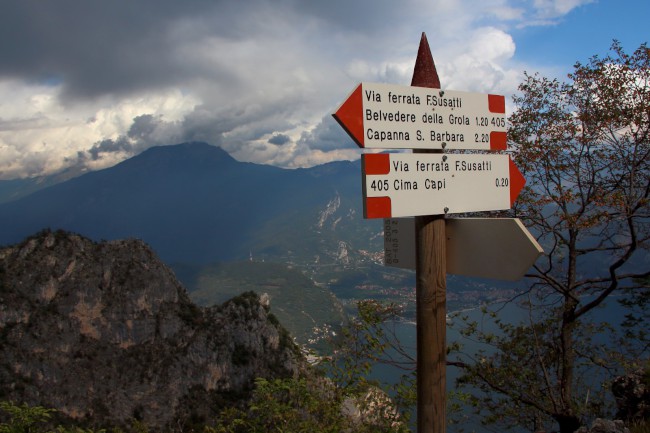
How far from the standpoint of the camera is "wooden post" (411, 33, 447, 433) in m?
2.73

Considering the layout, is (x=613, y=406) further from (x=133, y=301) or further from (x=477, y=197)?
(x=133, y=301)

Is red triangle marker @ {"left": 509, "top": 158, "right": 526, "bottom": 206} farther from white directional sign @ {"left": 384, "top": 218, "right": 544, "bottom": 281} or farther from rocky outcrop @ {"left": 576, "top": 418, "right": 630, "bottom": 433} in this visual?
rocky outcrop @ {"left": 576, "top": 418, "right": 630, "bottom": 433}

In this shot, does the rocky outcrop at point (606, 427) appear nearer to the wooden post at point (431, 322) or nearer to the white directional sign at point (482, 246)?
the wooden post at point (431, 322)

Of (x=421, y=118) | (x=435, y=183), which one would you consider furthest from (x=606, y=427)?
(x=421, y=118)

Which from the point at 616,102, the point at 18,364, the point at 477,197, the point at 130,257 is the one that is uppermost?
the point at 616,102

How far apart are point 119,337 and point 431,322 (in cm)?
7900

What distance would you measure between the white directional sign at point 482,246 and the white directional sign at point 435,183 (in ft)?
0.55

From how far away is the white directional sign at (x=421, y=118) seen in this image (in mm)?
2627

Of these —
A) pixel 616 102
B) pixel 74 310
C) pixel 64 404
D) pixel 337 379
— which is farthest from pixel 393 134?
pixel 74 310

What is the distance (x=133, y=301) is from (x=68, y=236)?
15.0m

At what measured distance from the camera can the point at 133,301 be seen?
76.9 metres

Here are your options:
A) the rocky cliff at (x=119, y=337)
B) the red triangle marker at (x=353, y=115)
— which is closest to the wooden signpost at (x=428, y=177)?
the red triangle marker at (x=353, y=115)

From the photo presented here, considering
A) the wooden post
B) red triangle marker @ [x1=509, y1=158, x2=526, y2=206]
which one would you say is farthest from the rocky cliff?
red triangle marker @ [x1=509, y1=158, x2=526, y2=206]

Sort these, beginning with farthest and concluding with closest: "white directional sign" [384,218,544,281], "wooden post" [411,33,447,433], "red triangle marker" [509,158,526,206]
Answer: "red triangle marker" [509,158,526,206] → "wooden post" [411,33,447,433] → "white directional sign" [384,218,544,281]
